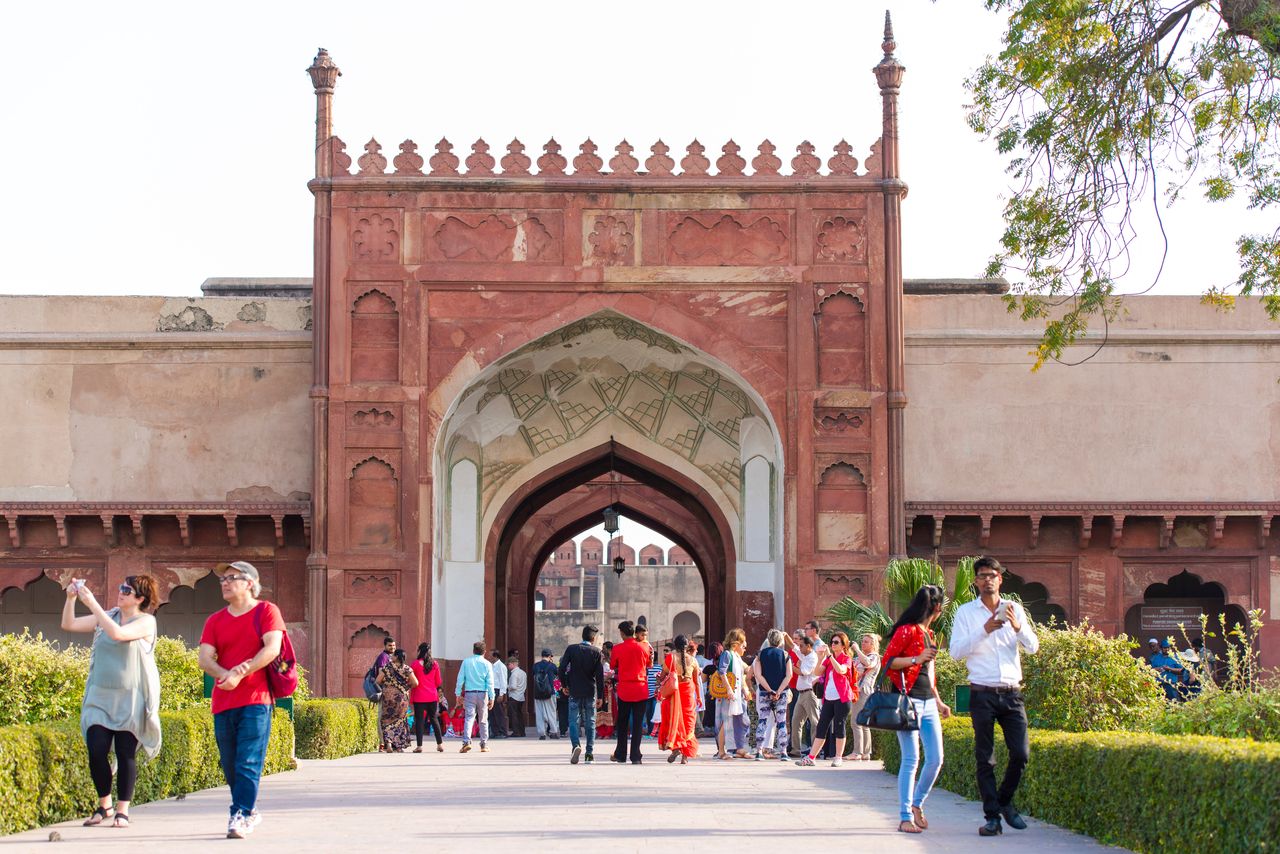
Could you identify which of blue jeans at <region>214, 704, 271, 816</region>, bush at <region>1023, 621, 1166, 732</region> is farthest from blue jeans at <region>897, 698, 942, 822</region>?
blue jeans at <region>214, 704, 271, 816</region>

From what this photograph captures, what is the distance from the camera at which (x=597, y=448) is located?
19.1 m

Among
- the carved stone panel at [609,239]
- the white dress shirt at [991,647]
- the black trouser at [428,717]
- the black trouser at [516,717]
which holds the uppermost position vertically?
the carved stone panel at [609,239]

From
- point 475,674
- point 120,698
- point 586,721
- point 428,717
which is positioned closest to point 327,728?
point 586,721

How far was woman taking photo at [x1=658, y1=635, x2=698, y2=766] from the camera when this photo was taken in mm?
12312

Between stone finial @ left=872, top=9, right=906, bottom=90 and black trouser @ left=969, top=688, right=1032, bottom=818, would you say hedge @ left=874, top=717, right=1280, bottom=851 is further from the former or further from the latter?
stone finial @ left=872, top=9, right=906, bottom=90

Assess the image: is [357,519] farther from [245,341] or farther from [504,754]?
[504,754]

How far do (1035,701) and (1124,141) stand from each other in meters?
3.57

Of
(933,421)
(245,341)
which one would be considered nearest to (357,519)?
(245,341)

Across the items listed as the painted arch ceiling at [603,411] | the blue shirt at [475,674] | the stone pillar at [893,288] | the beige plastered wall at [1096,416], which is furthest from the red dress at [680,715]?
the painted arch ceiling at [603,411]

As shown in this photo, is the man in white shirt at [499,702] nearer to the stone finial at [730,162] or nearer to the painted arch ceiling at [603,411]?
the painted arch ceiling at [603,411]

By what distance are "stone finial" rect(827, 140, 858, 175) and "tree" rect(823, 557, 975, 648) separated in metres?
4.39

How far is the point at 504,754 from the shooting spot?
14.0 metres

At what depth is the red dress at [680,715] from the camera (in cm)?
1230

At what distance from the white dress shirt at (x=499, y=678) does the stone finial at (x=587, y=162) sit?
5.00 m
